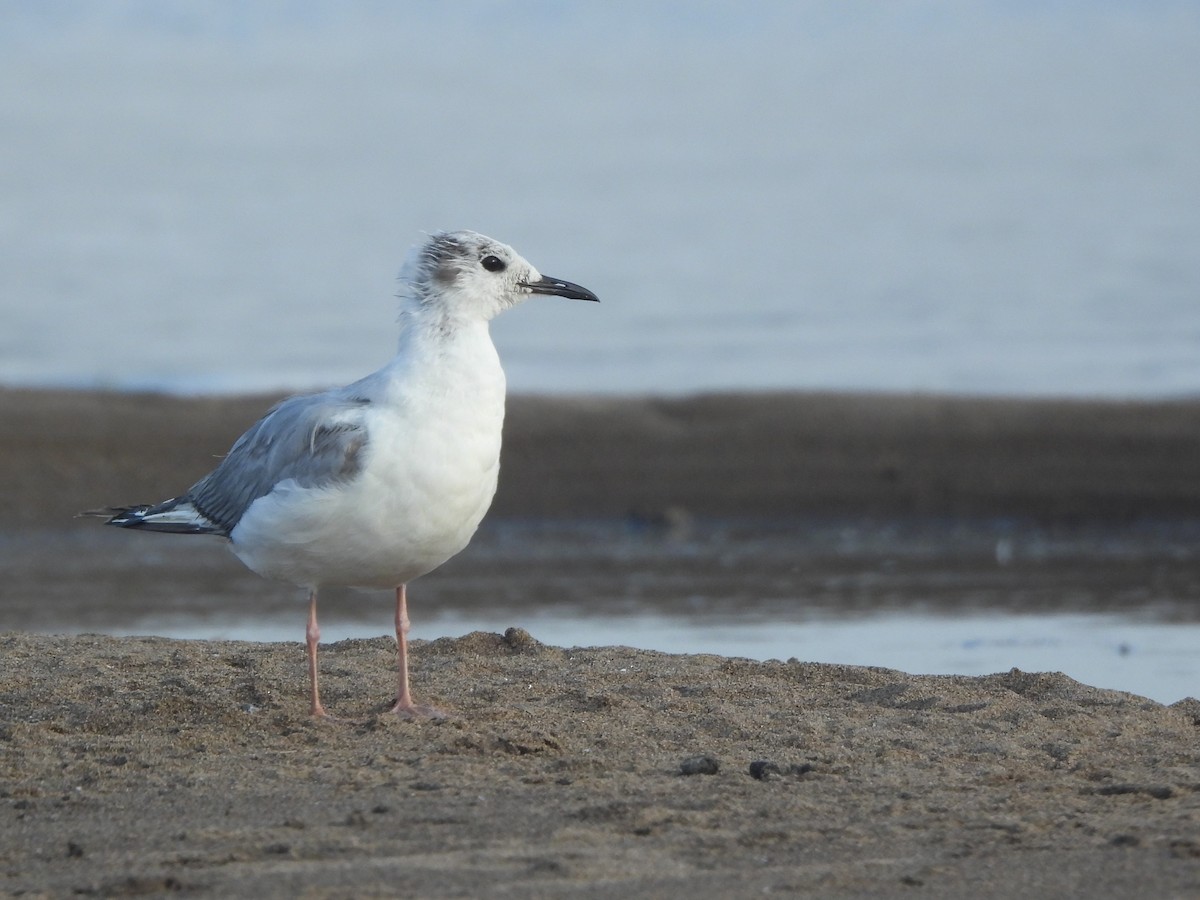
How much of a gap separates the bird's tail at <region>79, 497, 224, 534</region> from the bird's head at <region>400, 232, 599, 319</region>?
1.02 metres

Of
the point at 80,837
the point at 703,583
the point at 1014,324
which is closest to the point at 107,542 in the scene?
the point at 703,583

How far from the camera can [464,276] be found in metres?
5.79

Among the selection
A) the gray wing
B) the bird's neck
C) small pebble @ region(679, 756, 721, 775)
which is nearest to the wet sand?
small pebble @ region(679, 756, 721, 775)

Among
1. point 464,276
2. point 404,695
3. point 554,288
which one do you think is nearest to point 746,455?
point 554,288

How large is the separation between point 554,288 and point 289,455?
3.36 ft

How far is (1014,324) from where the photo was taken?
1495 centimetres

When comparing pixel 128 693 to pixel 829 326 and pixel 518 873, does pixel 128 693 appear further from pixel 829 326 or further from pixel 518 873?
pixel 829 326

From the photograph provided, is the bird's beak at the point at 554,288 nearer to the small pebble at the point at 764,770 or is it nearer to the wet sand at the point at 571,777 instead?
the wet sand at the point at 571,777

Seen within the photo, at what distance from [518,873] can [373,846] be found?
0.37 meters

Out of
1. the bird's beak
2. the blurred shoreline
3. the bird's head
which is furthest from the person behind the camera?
the blurred shoreline

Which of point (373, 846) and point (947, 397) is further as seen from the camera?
point (947, 397)

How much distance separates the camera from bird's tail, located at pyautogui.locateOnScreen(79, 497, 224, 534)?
6101mm

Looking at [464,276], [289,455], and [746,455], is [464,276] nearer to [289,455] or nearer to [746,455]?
[289,455]

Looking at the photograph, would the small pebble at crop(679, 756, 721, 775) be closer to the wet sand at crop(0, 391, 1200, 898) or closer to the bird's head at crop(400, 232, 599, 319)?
the wet sand at crop(0, 391, 1200, 898)
